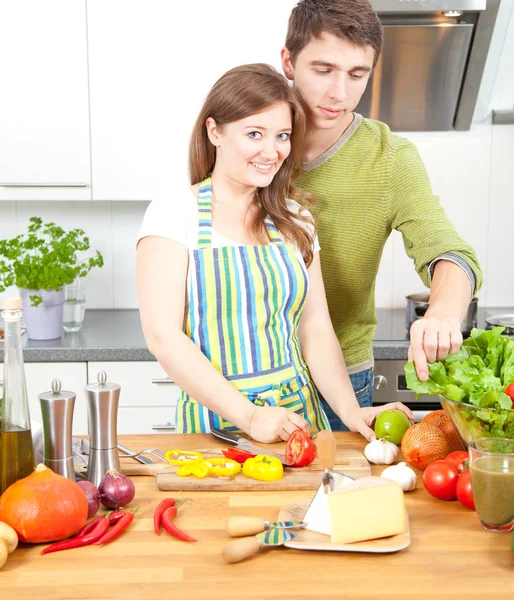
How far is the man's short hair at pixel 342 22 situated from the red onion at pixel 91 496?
1.10m

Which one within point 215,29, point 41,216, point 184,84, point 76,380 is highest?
point 215,29

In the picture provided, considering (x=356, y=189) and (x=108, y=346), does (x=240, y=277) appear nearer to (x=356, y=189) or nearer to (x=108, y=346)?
(x=356, y=189)

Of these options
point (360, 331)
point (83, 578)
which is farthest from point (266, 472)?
point (360, 331)

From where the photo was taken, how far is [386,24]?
111 inches

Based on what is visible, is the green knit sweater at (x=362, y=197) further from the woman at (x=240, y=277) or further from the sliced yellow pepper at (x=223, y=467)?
the sliced yellow pepper at (x=223, y=467)

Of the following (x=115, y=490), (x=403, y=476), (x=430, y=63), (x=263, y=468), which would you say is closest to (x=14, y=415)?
(x=115, y=490)

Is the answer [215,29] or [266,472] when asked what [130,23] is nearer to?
[215,29]

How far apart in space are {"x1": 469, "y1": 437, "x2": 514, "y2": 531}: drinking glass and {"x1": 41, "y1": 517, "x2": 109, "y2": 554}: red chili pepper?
1.82ft

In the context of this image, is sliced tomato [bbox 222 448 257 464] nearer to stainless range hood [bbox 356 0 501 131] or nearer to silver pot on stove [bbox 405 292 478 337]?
silver pot on stove [bbox 405 292 478 337]

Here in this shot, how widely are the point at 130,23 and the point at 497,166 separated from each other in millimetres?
1593

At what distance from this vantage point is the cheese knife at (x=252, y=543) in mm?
1090

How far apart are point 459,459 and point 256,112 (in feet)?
2.80

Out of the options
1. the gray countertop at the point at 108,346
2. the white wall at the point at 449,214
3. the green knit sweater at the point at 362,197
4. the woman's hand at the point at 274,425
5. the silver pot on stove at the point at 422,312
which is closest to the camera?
the woman's hand at the point at 274,425

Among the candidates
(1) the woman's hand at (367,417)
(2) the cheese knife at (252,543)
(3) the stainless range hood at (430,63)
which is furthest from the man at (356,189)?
(3) the stainless range hood at (430,63)
